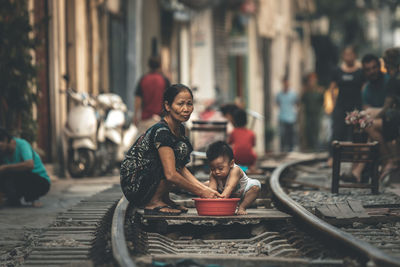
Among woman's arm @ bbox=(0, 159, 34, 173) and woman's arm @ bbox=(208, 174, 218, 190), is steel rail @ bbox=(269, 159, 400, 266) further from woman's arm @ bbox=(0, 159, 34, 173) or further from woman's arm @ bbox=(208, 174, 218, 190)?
woman's arm @ bbox=(0, 159, 34, 173)

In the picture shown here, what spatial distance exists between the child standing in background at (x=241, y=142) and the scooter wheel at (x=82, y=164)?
2.23 m

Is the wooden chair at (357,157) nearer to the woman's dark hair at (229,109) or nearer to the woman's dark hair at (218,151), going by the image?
the woman's dark hair at (218,151)

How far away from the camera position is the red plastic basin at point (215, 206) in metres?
7.29

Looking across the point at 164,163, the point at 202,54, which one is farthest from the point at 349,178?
the point at 202,54

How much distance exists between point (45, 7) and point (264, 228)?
334 inches

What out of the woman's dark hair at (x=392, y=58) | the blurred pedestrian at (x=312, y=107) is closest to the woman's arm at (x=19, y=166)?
the woman's dark hair at (x=392, y=58)

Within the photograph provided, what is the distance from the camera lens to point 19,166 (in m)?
9.14

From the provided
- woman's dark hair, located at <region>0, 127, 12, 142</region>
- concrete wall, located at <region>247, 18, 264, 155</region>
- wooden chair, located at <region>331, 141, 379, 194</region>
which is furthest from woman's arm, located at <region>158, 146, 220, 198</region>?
concrete wall, located at <region>247, 18, 264, 155</region>

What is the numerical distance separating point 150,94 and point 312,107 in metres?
11.4

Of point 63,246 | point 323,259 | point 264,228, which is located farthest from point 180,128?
point 323,259

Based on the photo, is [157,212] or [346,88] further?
[346,88]

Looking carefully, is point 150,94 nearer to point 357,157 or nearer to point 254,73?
point 357,157

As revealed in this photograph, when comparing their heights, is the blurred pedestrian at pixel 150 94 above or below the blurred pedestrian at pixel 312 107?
above

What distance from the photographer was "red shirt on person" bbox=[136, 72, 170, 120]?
14.8 metres
